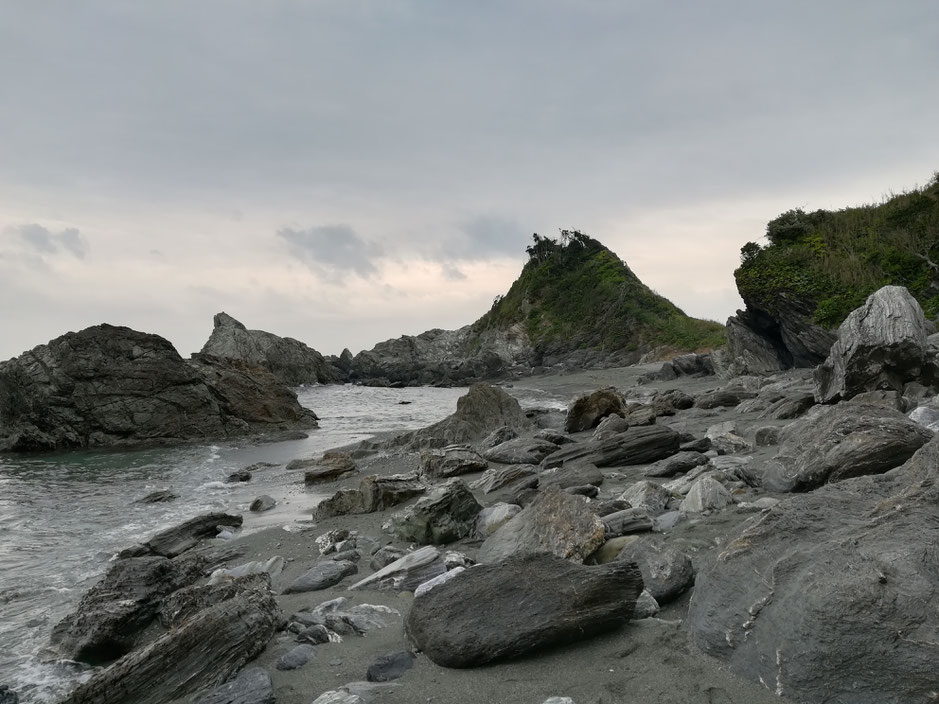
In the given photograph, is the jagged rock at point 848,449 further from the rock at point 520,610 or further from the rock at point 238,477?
the rock at point 238,477

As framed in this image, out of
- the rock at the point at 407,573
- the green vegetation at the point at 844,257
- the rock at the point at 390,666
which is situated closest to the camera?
the rock at the point at 390,666

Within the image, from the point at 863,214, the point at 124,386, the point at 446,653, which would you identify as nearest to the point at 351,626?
the point at 446,653

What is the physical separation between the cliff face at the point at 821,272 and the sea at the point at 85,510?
636 inches

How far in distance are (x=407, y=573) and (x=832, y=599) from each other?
3.34 meters

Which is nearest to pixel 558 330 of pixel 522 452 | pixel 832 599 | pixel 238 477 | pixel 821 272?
pixel 821 272

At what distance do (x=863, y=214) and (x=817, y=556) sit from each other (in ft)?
101

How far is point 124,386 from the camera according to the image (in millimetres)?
24062

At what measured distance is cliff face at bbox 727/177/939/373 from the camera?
24.1 m

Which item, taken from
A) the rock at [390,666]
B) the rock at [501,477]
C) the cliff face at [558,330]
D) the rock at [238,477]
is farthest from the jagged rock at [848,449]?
the cliff face at [558,330]

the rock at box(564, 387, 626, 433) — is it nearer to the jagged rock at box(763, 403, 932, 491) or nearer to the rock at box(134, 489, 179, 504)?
the jagged rock at box(763, 403, 932, 491)

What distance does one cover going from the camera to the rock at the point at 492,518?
671cm

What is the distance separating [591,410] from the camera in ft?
49.3

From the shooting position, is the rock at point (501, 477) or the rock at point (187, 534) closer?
the rock at point (187, 534)

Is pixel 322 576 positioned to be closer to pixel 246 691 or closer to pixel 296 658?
pixel 296 658
